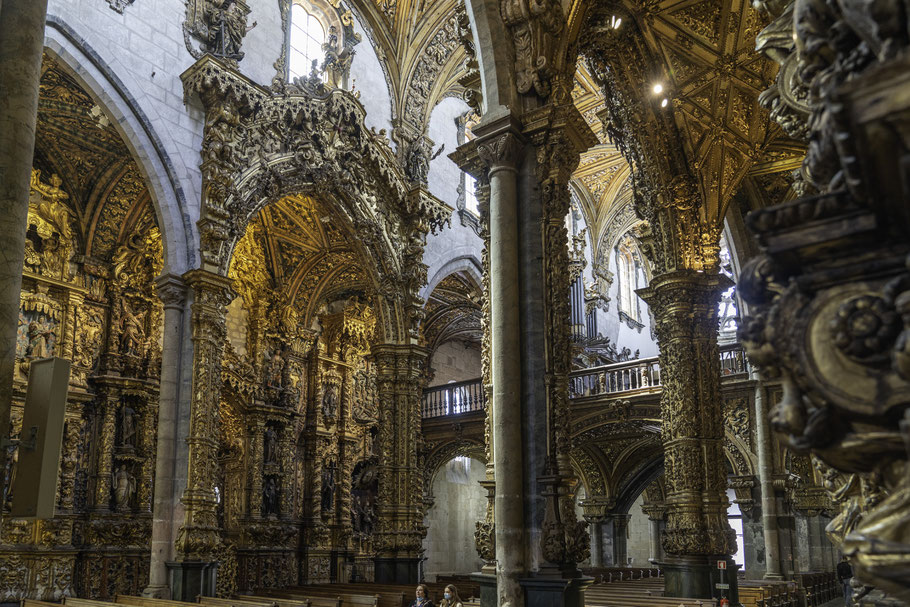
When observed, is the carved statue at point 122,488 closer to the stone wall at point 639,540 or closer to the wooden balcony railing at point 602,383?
the wooden balcony railing at point 602,383

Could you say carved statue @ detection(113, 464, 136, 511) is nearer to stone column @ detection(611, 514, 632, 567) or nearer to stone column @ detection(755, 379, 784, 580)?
stone column @ detection(755, 379, 784, 580)

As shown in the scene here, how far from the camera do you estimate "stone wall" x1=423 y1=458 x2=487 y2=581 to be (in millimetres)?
27614

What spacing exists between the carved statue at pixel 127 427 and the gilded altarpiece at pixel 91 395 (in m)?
0.02

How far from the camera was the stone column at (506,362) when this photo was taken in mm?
7277

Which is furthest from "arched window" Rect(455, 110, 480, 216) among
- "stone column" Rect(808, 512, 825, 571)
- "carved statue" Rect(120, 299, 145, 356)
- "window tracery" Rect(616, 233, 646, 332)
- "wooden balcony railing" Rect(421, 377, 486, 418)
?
"stone column" Rect(808, 512, 825, 571)

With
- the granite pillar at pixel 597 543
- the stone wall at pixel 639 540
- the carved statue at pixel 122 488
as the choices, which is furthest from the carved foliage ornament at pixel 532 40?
the stone wall at pixel 639 540

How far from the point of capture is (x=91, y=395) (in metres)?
16.2

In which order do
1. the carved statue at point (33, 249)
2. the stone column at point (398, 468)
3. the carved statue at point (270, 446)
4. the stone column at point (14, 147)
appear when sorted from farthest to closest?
the carved statue at point (270, 446) < the stone column at point (398, 468) < the carved statue at point (33, 249) < the stone column at point (14, 147)

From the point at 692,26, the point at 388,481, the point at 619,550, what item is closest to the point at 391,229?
the point at 388,481

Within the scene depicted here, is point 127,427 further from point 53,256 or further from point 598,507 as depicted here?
point 598,507

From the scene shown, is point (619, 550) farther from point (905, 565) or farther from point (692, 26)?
point (905, 565)

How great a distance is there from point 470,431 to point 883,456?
22.4 meters

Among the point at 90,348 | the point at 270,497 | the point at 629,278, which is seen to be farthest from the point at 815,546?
the point at 90,348

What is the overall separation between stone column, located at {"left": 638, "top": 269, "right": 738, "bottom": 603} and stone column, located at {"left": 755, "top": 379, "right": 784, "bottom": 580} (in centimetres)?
542
